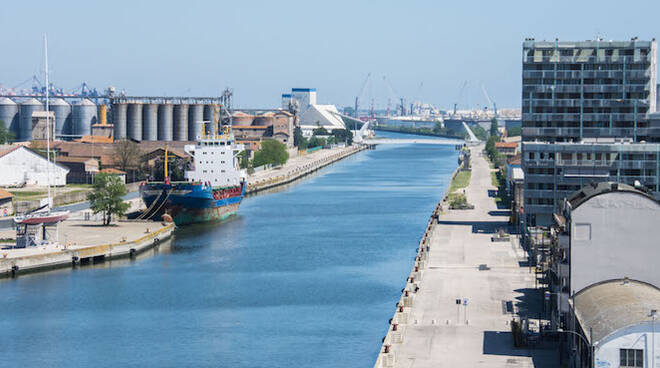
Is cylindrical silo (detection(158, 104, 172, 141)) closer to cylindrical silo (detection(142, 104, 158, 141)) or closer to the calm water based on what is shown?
cylindrical silo (detection(142, 104, 158, 141))

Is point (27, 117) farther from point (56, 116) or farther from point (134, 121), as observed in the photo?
point (134, 121)

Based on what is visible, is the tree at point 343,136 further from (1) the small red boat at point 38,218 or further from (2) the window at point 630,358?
(2) the window at point 630,358

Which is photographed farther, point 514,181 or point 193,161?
point 193,161

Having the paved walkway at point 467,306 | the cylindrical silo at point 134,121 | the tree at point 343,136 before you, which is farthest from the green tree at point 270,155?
the tree at point 343,136

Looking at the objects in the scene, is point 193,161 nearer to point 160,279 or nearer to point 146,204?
point 146,204

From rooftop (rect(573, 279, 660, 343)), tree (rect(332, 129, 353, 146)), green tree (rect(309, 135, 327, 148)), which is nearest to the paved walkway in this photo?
rooftop (rect(573, 279, 660, 343))

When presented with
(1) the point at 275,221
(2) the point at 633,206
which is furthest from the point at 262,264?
(2) the point at 633,206
